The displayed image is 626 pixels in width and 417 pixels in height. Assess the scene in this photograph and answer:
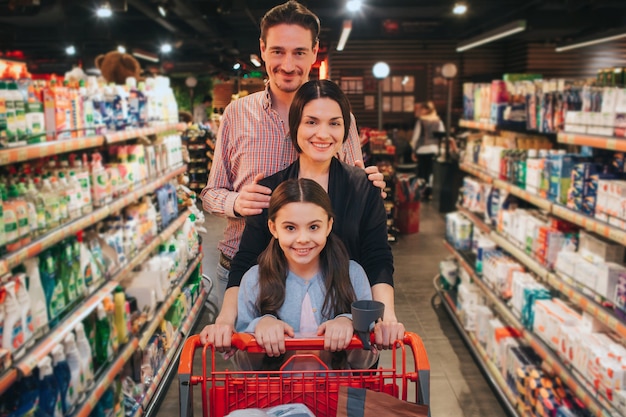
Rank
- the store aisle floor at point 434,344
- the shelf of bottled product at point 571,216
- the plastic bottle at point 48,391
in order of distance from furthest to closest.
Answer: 1. the store aisle floor at point 434,344
2. the shelf of bottled product at point 571,216
3. the plastic bottle at point 48,391

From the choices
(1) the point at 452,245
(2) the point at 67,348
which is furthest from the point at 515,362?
(2) the point at 67,348

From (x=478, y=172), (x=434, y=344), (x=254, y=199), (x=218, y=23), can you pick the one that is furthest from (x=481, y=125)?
(x=218, y=23)

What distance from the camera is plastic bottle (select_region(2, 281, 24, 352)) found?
2414 millimetres

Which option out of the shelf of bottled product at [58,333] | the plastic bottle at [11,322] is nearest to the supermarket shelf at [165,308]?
the shelf of bottled product at [58,333]

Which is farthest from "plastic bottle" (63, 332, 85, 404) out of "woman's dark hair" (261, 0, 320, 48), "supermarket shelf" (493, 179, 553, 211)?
"supermarket shelf" (493, 179, 553, 211)

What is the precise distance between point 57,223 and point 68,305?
415mm

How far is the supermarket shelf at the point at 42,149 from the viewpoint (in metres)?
2.42

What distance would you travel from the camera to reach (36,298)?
9.03 feet

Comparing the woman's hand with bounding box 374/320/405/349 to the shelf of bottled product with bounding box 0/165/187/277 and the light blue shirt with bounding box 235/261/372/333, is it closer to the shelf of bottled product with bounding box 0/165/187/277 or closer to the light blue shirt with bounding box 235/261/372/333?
the light blue shirt with bounding box 235/261/372/333

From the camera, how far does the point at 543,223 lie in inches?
159

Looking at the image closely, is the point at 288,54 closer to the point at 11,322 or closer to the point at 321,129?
the point at 321,129

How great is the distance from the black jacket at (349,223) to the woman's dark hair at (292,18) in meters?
0.41

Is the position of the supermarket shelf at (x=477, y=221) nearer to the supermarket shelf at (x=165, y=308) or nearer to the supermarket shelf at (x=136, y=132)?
the supermarket shelf at (x=165, y=308)

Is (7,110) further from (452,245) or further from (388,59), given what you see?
(388,59)
